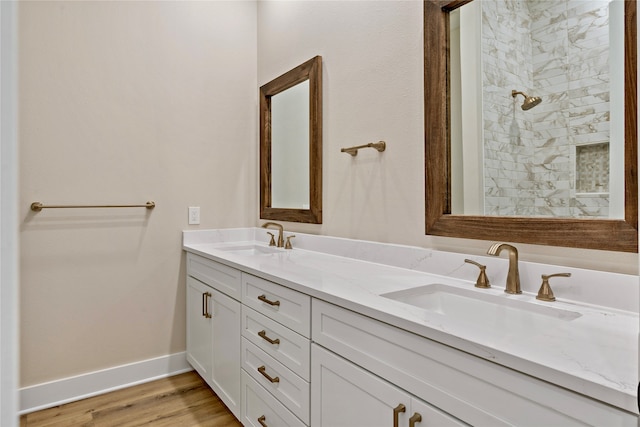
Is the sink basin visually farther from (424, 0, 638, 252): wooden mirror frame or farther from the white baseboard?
(424, 0, 638, 252): wooden mirror frame

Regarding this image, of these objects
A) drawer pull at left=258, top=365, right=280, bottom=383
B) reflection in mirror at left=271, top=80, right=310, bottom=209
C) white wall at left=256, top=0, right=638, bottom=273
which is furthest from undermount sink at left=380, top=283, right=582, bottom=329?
reflection in mirror at left=271, top=80, right=310, bottom=209

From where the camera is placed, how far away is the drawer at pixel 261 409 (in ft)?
4.54

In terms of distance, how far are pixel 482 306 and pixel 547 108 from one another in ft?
2.12

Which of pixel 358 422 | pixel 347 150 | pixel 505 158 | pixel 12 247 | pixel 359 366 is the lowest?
pixel 358 422

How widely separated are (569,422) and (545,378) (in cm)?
7

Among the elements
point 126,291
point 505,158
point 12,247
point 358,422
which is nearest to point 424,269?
point 505,158

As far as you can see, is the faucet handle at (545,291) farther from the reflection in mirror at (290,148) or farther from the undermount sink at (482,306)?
the reflection in mirror at (290,148)

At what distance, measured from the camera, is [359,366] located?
107cm

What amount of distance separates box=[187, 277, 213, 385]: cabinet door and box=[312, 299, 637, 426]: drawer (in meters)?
1.16

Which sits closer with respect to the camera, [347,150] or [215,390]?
[347,150]

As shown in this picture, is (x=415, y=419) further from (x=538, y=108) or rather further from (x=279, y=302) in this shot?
(x=538, y=108)

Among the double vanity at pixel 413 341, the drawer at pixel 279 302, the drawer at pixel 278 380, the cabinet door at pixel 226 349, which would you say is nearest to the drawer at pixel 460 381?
the double vanity at pixel 413 341

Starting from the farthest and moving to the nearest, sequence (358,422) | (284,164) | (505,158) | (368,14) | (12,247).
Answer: (284,164)
(368,14)
(505,158)
(358,422)
(12,247)

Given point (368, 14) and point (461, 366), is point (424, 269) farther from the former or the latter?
point (368, 14)
